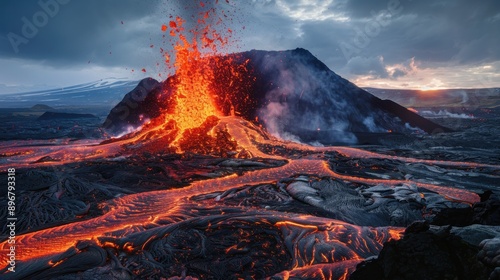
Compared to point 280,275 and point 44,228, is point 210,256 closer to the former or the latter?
point 280,275

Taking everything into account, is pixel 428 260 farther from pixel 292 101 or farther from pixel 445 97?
pixel 445 97

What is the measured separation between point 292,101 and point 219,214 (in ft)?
89.7

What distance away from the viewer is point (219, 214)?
9.21 m

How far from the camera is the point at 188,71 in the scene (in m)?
33.3

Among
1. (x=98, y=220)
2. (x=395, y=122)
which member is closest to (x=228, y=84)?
(x=395, y=122)

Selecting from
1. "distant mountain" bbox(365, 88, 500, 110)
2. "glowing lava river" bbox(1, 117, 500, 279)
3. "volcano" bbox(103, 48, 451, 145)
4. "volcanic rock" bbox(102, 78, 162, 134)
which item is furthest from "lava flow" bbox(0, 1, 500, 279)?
"distant mountain" bbox(365, 88, 500, 110)

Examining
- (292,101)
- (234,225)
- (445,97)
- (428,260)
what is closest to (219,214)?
(234,225)

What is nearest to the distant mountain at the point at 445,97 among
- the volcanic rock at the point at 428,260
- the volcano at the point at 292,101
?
the volcano at the point at 292,101

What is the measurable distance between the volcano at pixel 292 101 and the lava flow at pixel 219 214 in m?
14.5

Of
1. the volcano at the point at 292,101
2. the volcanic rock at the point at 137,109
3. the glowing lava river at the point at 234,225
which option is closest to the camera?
the glowing lava river at the point at 234,225

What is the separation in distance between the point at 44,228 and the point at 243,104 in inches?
1071

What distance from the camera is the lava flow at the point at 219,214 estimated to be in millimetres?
6445

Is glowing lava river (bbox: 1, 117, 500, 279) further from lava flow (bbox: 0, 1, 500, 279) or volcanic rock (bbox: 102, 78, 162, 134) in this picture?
volcanic rock (bbox: 102, 78, 162, 134)

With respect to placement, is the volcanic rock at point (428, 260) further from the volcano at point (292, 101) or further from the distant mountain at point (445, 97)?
the distant mountain at point (445, 97)
